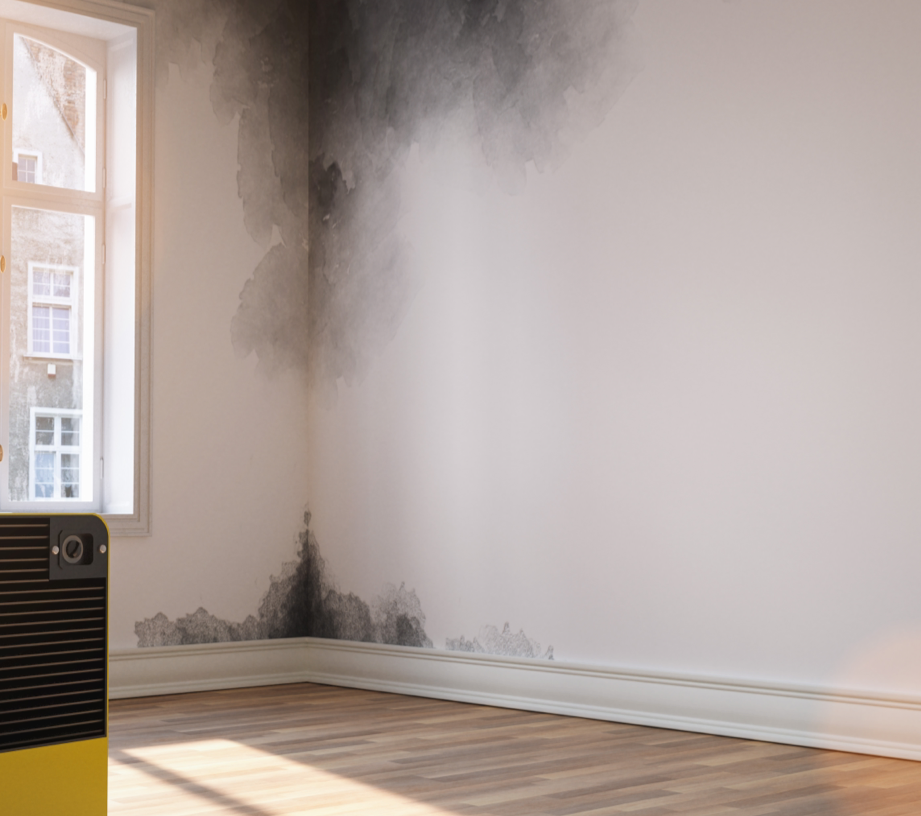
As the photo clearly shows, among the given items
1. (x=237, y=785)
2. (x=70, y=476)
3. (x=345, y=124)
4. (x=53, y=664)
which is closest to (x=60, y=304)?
(x=70, y=476)

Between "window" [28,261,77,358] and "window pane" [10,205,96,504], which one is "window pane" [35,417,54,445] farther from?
"window" [28,261,77,358]

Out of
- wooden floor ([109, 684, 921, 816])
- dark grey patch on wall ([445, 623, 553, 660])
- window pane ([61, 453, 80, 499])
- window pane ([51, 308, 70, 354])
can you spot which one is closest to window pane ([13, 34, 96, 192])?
window pane ([51, 308, 70, 354])

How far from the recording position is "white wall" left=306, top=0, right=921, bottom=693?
3479 mm

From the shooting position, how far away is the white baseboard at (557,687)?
3.42 meters

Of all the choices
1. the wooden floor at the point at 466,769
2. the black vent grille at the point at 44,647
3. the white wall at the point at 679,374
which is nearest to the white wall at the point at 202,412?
the white wall at the point at 679,374

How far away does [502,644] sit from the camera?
4547 millimetres

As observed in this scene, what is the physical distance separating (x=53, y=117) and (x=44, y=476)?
5.45ft

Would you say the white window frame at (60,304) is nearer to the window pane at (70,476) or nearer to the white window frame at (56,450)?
the white window frame at (56,450)

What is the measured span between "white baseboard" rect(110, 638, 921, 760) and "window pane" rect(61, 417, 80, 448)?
0.99 m

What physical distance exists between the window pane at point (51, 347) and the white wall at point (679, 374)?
1.18 feet

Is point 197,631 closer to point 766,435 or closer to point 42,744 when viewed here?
point 766,435

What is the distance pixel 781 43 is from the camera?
3.76 meters

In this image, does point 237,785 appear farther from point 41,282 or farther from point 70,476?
point 41,282

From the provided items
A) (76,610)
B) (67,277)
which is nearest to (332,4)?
(67,277)
